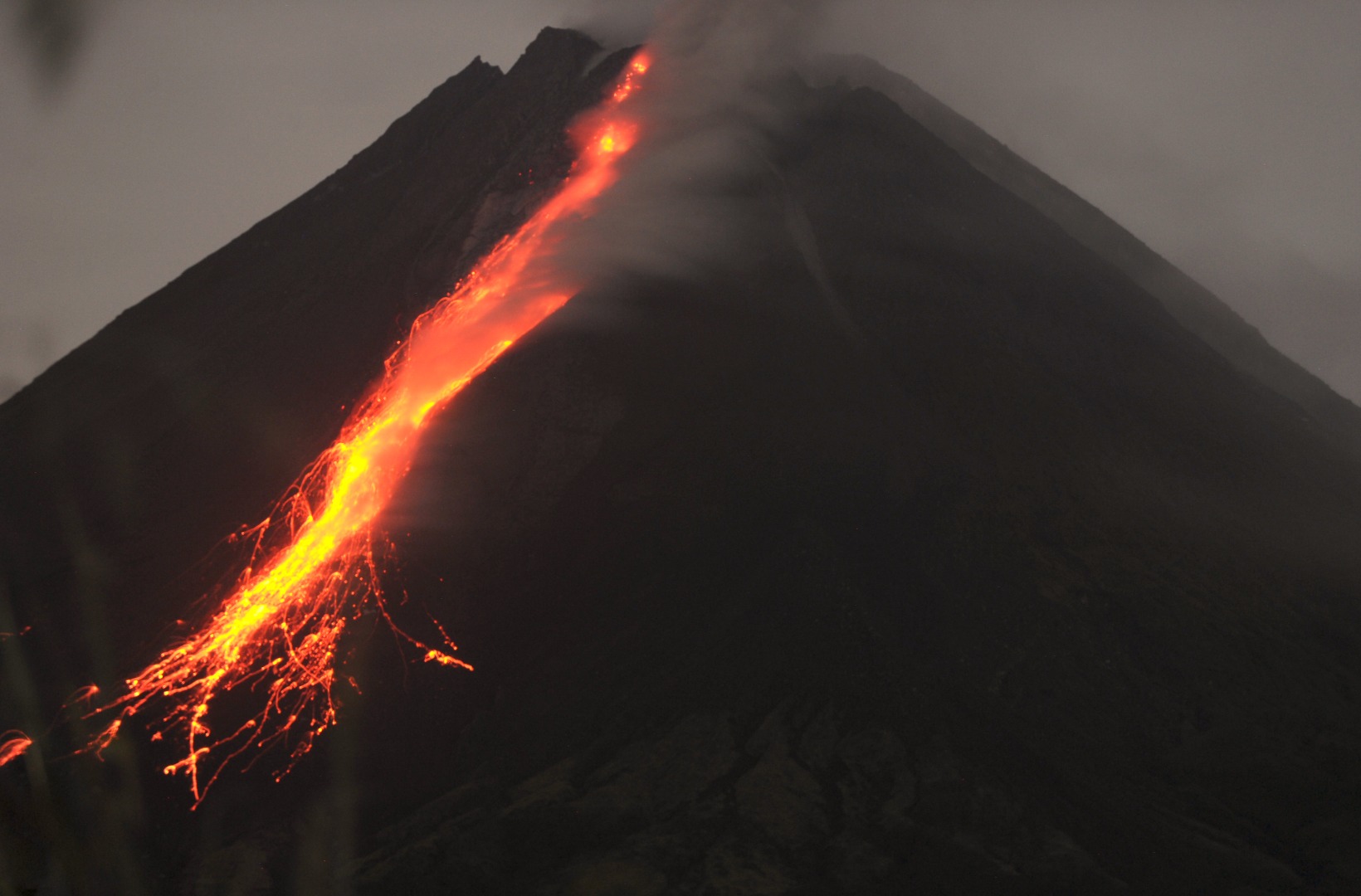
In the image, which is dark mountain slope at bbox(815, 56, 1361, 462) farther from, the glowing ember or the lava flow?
the glowing ember

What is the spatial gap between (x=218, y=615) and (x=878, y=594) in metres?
10.3

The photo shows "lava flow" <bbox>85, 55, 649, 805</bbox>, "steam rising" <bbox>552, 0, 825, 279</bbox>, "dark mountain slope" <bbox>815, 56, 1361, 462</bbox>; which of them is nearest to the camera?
"lava flow" <bbox>85, 55, 649, 805</bbox>

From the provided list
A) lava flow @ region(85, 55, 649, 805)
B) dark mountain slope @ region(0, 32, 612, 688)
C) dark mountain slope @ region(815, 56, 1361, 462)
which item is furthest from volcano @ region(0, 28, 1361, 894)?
dark mountain slope @ region(815, 56, 1361, 462)

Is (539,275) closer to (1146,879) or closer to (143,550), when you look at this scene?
(143,550)

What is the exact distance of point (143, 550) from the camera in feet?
65.9

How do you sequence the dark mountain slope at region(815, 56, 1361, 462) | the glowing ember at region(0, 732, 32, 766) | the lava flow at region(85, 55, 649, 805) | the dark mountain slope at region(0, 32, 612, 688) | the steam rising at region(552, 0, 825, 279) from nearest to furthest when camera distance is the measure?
1. the glowing ember at region(0, 732, 32, 766)
2. the lava flow at region(85, 55, 649, 805)
3. the dark mountain slope at region(0, 32, 612, 688)
4. the steam rising at region(552, 0, 825, 279)
5. the dark mountain slope at region(815, 56, 1361, 462)

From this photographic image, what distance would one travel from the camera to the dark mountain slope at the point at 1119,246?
34406mm

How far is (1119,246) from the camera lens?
120 feet

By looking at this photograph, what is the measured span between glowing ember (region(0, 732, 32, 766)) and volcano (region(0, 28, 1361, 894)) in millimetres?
256

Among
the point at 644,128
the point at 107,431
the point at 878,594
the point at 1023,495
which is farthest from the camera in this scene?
the point at 644,128

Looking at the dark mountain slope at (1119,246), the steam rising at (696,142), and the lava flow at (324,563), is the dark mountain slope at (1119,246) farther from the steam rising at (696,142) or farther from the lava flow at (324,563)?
the lava flow at (324,563)

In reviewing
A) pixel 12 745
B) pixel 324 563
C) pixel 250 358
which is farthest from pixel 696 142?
pixel 12 745

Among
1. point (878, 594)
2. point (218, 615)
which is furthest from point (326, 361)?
point (878, 594)

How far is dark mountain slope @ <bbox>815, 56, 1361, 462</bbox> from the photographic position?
113 feet
